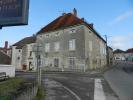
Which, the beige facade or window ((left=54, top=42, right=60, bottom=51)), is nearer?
the beige facade

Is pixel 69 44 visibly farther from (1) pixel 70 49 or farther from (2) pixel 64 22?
(2) pixel 64 22

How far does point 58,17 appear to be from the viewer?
150 ft

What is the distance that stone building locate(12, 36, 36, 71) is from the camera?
47.0m

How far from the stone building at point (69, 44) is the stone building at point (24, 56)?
4716 millimetres

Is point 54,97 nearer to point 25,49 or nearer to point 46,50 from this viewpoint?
point 46,50

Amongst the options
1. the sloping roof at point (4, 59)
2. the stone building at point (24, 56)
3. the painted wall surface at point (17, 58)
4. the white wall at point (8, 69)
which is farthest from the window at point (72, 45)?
the sloping roof at point (4, 59)

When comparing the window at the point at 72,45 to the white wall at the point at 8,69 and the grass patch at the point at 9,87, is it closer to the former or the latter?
the white wall at the point at 8,69

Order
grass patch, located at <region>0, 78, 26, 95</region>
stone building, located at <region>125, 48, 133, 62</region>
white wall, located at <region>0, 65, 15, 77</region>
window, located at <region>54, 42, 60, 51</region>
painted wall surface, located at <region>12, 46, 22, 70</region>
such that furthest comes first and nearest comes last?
stone building, located at <region>125, 48, 133, 62</region> → painted wall surface, located at <region>12, 46, 22, 70</region> → window, located at <region>54, 42, 60, 51</region> → white wall, located at <region>0, 65, 15, 77</region> → grass patch, located at <region>0, 78, 26, 95</region>

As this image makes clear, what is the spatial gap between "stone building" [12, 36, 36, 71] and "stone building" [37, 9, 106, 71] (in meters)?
4.72

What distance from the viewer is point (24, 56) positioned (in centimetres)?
5019

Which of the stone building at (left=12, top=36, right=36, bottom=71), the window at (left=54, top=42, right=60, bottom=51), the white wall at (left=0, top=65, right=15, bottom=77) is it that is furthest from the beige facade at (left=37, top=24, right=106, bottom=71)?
the white wall at (left=0, top=65, right=15, bottom=77)

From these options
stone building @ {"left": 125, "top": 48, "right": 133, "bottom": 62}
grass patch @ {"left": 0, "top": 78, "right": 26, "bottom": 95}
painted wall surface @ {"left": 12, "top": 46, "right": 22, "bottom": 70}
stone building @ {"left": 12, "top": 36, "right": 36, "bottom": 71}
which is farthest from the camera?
stone building @ {"left": 125, "top": 48, "right": 133, "bottom": 62}

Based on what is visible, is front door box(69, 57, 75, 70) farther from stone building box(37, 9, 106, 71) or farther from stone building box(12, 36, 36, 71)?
stone building box(12, 36, 36, 71)

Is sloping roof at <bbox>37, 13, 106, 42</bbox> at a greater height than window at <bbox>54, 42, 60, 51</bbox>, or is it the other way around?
sloping roof at <bbox>37, 13, 106, 42</bbox>
